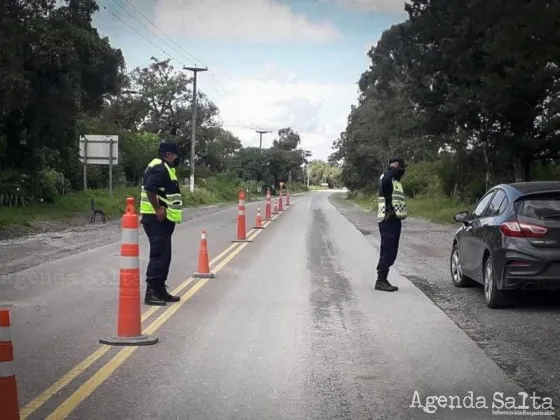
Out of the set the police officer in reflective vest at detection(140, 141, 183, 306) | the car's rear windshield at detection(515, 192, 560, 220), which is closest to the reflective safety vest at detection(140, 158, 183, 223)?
the police officer in reflective vest at detection(140, 141, 183, 306)

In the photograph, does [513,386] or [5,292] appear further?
[5,292]

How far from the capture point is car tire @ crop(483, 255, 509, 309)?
884cm

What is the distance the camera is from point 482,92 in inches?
907

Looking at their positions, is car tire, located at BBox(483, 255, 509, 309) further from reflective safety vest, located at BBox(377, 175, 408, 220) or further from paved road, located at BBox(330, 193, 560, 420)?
reflective safety vest, located at BBox(377, 175, 408, 220)

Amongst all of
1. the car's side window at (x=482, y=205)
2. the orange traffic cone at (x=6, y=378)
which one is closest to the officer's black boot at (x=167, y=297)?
the car's side window at (x=482, y=205)

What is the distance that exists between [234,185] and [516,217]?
65.0m

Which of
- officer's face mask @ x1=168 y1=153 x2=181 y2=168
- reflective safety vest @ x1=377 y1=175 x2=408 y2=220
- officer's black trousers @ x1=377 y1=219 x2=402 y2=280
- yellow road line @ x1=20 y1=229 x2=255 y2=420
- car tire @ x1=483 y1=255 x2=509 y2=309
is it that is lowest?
yellow road line @ x1=20 y1=229 x2=255 y2=420

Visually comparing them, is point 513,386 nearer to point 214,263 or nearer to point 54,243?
point 214,263

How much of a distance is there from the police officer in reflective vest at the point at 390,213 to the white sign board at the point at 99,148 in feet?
71.7

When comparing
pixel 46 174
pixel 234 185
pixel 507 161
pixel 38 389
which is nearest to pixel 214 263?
pixel 38 389

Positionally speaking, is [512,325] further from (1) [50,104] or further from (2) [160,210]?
(1) [50,104]

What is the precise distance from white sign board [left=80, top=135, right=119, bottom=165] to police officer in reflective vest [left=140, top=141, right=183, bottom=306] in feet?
73.2

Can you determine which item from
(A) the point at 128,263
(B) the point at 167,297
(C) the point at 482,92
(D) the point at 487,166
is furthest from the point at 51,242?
(D) the point at 487,166

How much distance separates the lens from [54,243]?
17672mm
